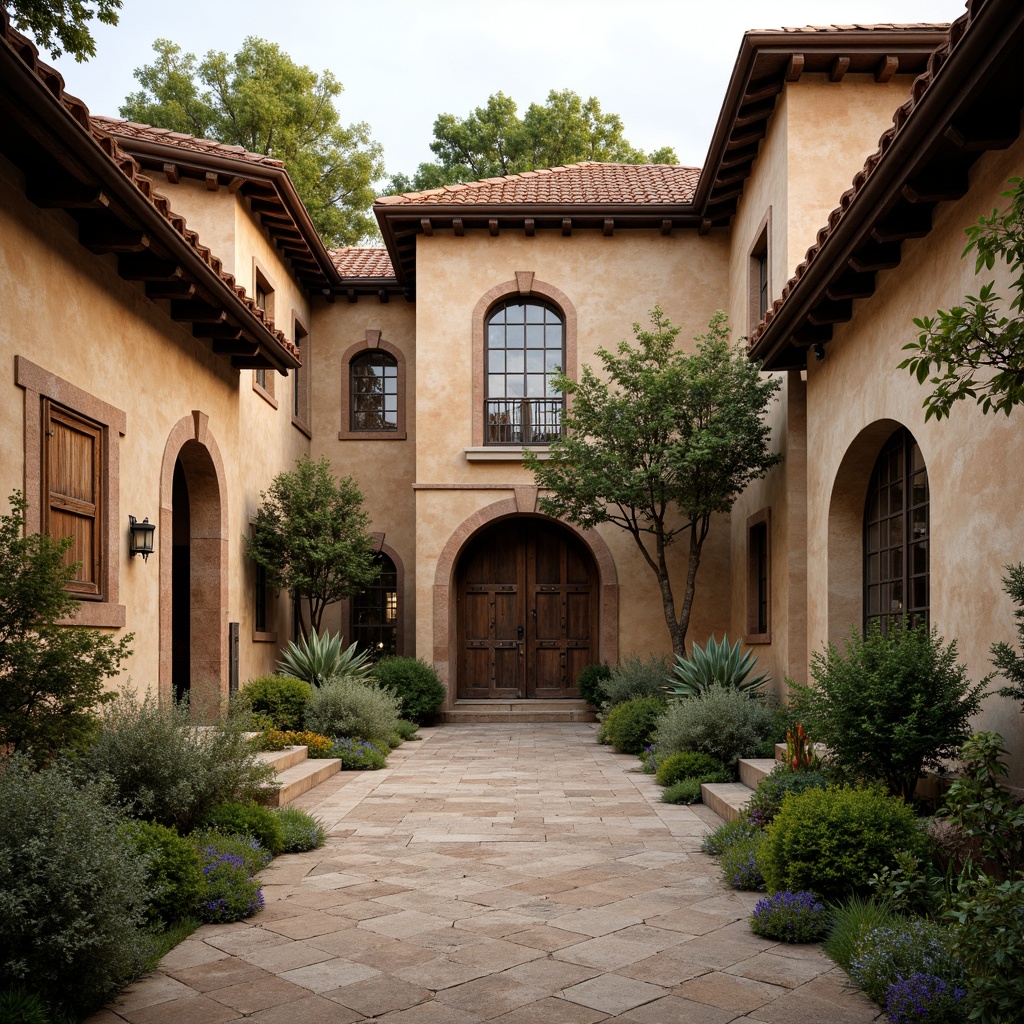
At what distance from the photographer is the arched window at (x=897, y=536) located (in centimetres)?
852

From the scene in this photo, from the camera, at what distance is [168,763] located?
658cm

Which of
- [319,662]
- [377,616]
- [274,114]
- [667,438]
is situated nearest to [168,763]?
[319,662]

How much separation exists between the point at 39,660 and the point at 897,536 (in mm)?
6801

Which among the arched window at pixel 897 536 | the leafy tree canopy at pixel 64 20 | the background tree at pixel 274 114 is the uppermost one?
the background tree at pixel 274 114

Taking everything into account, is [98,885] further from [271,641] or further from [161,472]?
[271,641]

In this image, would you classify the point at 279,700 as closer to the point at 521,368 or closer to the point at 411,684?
the point at 411,684

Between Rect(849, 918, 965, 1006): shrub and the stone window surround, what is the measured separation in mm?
5466

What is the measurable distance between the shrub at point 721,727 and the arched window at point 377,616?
28.7ft

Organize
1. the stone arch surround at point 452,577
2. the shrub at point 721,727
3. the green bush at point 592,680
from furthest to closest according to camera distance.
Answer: the stone arch surround at point 452,577
the green bush at point 592,680
the shrub at point 721,727

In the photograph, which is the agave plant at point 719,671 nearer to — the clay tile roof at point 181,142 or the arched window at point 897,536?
the arched window at point 897,536

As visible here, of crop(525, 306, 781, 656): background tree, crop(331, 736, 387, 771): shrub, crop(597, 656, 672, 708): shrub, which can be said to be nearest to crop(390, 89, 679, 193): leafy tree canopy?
crop(525, 306, 781, 656): background tree

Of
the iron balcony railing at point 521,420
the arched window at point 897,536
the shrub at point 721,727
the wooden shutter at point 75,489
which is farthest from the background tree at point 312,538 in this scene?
the arched window at point 897,536

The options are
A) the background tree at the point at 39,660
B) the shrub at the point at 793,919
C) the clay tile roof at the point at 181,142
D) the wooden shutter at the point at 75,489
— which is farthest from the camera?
the clay tile roof at the point at 181,142

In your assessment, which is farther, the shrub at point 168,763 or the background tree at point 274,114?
the background tree at point 274,114
